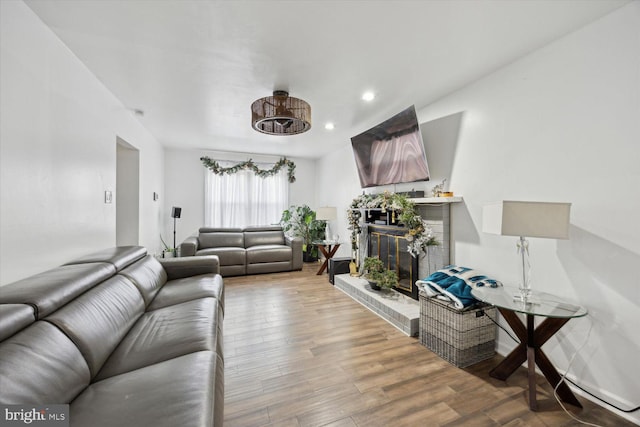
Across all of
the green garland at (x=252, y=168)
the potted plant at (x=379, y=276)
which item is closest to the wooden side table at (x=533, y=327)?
the potted plant at (x=379, y=276)

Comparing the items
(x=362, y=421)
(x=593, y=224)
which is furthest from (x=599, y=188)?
(x=362, y=421)

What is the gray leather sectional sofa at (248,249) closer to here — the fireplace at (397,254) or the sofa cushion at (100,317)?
the fireplace at (397,254)

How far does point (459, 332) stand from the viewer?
6.67 ft

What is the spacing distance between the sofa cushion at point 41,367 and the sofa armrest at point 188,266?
1.65 m

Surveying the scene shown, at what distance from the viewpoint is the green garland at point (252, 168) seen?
5559 millimetres

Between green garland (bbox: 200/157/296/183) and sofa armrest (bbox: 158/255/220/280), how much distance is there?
3152mm

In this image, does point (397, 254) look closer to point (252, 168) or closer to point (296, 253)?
point (296, 253)

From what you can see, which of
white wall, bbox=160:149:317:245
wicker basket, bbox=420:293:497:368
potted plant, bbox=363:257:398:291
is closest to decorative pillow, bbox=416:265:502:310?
wicker basket, bbox=420:293:497:368

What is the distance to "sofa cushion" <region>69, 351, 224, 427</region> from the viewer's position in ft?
3.04

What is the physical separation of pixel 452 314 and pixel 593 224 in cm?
111

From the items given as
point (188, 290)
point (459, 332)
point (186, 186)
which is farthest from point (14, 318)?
point (186, 186)

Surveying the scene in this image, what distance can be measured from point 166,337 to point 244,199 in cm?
461

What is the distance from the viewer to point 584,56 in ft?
5.74

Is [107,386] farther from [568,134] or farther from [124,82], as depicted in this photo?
[568,134]
